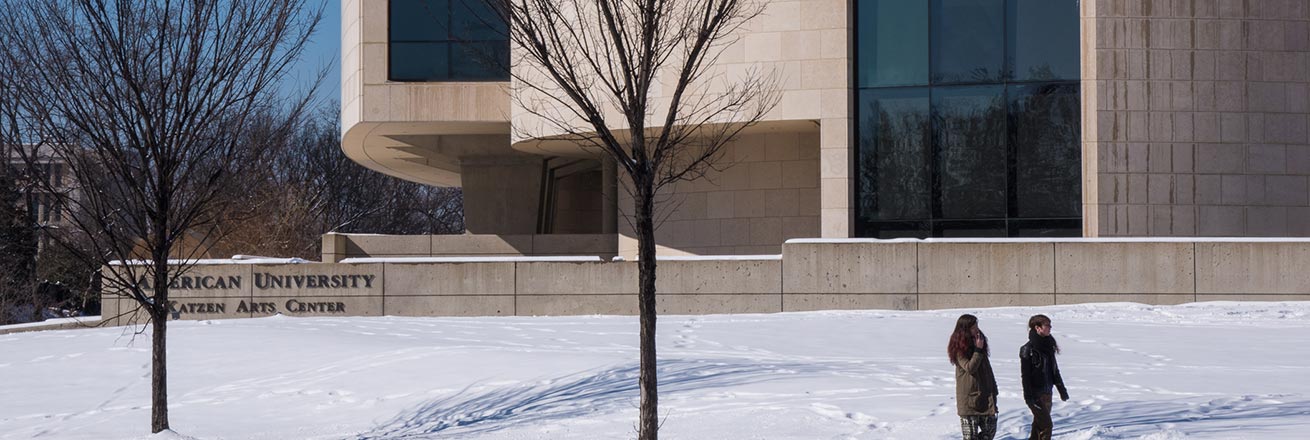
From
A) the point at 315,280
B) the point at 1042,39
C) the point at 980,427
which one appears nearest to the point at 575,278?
the point at 315,280

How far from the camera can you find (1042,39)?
1009 inches

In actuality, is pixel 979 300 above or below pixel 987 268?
below

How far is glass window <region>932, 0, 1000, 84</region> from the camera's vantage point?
2583 cm

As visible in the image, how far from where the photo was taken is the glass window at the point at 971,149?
25.9 meters

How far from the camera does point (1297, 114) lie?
83.1 ft

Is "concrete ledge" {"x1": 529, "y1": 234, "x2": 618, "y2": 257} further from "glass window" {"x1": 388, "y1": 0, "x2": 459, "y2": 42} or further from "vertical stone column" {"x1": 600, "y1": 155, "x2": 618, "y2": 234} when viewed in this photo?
"glass window" {"x1": 388, "y1": 0, "x2": 459, "y2": 42}

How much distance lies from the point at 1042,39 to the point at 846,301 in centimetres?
677

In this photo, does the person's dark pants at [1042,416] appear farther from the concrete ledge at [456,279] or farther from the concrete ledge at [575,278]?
Answer: the concrete ledge at [456,279]

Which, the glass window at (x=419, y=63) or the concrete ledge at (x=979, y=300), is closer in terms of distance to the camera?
the concrete ledge at (x=979, y=300)

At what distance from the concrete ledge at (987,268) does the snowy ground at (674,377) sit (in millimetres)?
573

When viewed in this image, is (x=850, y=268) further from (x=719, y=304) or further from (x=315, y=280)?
(x=315, y=280)

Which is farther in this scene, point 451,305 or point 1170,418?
point 451,305

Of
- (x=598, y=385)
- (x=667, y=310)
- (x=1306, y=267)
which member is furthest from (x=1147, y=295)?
(x=598, y=385)

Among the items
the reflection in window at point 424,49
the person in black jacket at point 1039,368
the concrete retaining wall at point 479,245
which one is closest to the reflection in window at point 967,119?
the concrete retaining wall at point 479,245
